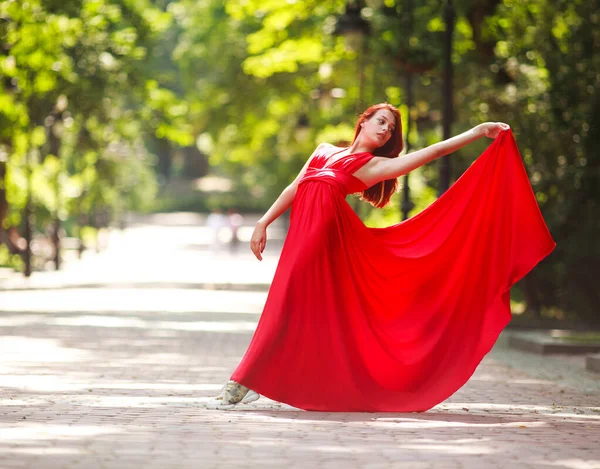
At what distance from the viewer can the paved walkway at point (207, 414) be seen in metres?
6.27

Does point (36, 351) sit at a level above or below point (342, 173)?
below

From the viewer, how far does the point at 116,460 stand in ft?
19.8

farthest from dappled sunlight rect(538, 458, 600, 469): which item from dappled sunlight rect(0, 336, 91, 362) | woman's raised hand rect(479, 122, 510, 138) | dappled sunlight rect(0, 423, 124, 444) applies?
dappled sunlight rect(0, 336, 91, 362)

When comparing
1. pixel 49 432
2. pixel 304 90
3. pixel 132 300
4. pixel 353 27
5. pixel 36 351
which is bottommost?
pixel 132 300

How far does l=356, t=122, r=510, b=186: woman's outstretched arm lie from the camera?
26.8 feet

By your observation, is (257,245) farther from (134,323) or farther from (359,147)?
(134,323)

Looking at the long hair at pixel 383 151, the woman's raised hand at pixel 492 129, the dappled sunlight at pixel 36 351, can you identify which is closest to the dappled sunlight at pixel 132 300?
the dappled sunlight at pixel 36 351

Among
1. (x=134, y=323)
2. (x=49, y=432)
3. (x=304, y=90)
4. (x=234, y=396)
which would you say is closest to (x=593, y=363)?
(x=234, y=396)

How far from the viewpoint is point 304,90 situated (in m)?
40.8

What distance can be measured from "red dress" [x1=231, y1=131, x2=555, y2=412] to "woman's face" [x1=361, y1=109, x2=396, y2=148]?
0.46ft

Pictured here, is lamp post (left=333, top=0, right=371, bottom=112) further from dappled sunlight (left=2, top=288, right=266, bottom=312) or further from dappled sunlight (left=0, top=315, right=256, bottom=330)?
dappled sunlight (left=0, top=315, right=256, bottom=330)

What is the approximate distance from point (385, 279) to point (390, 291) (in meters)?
0.08

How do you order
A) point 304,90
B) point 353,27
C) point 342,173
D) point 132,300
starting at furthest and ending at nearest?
point 304,90, point 132,300, point 353,27, point 342,173

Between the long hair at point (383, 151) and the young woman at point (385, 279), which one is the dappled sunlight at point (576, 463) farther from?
the long hair at point (383, 151)
